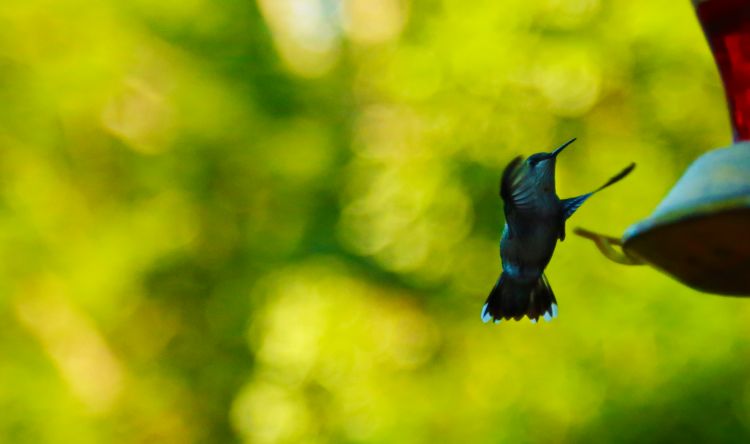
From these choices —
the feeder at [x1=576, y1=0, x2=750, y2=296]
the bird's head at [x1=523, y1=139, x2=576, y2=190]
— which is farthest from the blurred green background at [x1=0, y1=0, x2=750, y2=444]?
the feeder at [x1=576, y1=0, x2=750, y2=296]

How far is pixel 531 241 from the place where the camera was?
2678mm

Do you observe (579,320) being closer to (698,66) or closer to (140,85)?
(698,66)

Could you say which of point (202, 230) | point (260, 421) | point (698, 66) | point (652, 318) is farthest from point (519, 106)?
point (202, 230)

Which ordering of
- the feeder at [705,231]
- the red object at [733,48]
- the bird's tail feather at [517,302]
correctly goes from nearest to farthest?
the feeder at [705,231], the red object at [733,48], the bird's tail feather at [517,302]

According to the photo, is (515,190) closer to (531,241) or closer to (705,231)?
(531,241)

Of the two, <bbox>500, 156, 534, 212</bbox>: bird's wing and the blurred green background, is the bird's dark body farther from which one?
the blurred green background

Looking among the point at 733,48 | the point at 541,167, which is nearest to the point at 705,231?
the point at 541,167

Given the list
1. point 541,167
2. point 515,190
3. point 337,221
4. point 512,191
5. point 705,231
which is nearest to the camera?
point 705,231

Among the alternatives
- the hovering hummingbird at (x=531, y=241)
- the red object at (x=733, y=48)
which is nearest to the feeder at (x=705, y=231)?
the hovering hummingbird at (x=531, y=241)

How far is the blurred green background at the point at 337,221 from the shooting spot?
6.03 meters

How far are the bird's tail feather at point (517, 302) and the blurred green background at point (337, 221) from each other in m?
3.17

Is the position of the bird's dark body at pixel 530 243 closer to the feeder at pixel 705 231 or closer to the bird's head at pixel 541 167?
the bird's head at pixel 541 167

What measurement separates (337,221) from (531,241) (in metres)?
5.04

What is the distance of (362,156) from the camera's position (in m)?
7.71
